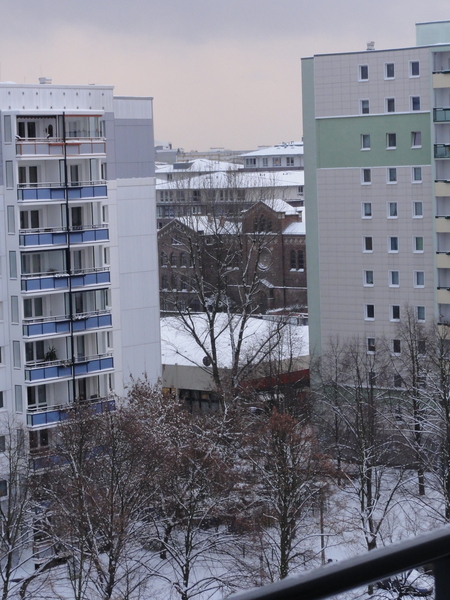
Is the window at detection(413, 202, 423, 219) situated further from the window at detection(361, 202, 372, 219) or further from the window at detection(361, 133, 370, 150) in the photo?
the window at detection(361, 133, 370, 150)

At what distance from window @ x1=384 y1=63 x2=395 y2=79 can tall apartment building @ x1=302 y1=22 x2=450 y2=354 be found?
24 mm

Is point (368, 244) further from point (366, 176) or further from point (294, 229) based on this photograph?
point (294, 229)

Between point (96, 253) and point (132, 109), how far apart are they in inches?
118

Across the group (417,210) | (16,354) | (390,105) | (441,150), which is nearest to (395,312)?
(417,210)

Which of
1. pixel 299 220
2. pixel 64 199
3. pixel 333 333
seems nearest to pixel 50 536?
pixel 64 199

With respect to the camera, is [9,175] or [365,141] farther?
[365,141]

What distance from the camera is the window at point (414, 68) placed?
25.0 meters

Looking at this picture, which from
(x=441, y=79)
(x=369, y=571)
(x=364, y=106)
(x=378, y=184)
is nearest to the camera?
(x=369, y=571)

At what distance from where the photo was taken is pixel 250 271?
128ft

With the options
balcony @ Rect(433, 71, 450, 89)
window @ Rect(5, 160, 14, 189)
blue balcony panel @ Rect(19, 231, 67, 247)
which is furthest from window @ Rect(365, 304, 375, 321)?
window @ Rect(5, 160, 14, 189)

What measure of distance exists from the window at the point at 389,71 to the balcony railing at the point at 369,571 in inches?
995

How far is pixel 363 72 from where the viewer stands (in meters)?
25.8

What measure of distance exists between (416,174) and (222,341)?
25.9 ft

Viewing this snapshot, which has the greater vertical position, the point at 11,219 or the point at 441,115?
the point at 441,115
